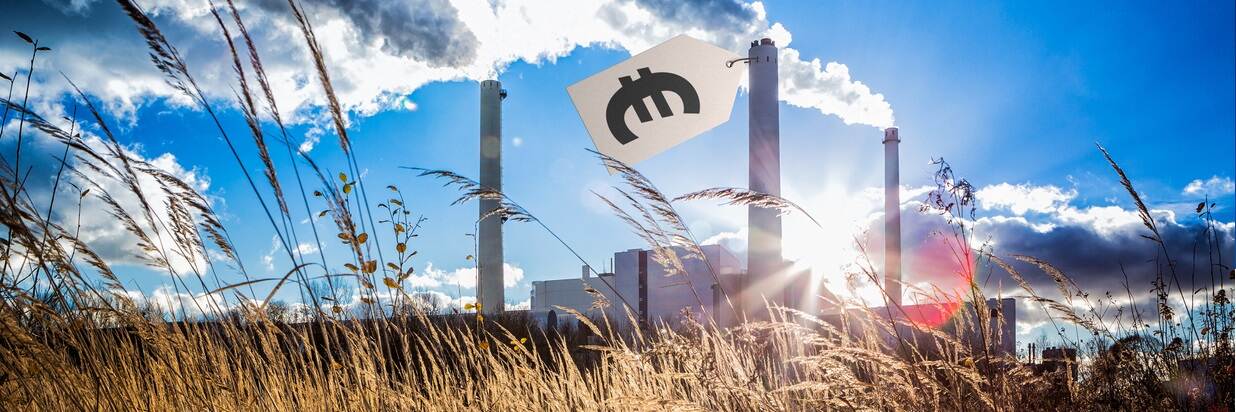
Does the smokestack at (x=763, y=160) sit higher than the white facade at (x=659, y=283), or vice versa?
the smokestack at (x=763, y=160)

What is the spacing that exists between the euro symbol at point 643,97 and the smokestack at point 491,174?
40.7 feet

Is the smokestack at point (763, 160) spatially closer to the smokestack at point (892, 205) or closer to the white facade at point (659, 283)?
the white facade at point (659, 283)

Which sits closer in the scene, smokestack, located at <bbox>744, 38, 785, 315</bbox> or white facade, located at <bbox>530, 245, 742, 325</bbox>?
smokestack, located at <bbox>744, 38, 785, 315</bbox>

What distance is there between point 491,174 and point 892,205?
30.4 ft

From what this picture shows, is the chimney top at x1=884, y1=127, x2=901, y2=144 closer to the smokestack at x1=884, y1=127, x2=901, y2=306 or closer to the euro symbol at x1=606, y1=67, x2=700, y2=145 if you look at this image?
the smokestack at x1=884, y1=127, x2=901, y2=306

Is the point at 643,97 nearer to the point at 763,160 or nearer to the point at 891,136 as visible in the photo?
the point at 763,160

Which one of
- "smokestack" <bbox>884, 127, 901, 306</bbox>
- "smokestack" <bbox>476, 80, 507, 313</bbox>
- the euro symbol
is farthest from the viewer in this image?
"smokestack" <bbox>476, 80, 507, 313</bbox>

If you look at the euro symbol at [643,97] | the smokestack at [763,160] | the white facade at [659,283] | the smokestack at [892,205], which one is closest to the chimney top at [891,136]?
the smokestack at [892,205]

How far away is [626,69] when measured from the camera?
20.7 ft

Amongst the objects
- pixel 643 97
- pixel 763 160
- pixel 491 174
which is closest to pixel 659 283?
pixel 491 174

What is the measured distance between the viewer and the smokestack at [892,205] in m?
16.0

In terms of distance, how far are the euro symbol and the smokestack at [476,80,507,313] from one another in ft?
40.7

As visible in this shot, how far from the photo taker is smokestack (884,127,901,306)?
52.6 feet

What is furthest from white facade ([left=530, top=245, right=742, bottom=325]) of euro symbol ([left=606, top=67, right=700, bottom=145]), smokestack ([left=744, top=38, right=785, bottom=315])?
euro symbol ([left=606, top=67, right=700, bottom=145])
